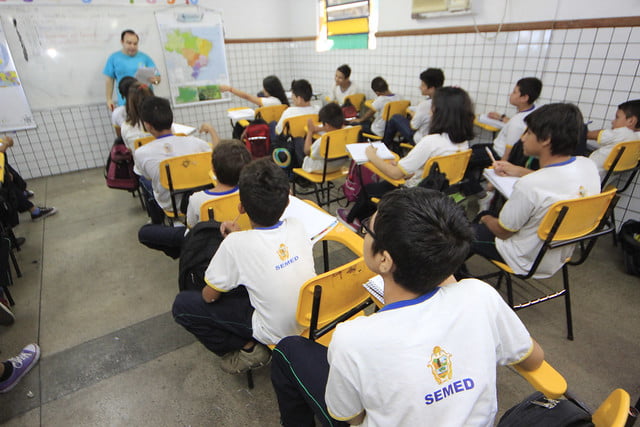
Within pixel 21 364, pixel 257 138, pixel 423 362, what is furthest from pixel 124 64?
pixel 423 362

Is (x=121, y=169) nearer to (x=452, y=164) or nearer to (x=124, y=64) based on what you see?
(x=124, y=64)

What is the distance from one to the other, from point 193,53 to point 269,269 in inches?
190

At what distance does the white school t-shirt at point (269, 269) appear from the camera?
3.96ft

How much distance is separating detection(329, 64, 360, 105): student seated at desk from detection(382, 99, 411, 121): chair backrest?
1079 millimetres

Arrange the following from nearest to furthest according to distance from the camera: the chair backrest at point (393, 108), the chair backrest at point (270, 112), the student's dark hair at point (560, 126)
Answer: the student's dark hair at point (560, 126) < the chair backrest at point (270, 112) < the chair backrest at point (393, 108)

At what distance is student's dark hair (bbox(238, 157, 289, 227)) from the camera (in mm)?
1242

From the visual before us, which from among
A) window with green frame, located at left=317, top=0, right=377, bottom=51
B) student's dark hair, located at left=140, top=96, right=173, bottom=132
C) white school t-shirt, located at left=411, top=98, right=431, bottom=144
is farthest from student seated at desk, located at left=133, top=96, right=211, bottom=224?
window with green frame, located at left=317, top=0, right=377, bottom=51

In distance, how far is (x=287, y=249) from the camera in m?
1.24

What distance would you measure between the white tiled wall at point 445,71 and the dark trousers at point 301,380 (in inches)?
123

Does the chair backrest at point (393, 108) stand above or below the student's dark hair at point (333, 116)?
below

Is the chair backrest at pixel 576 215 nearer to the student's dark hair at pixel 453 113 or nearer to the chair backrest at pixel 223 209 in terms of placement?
the student's dark hair at pixel 453 113

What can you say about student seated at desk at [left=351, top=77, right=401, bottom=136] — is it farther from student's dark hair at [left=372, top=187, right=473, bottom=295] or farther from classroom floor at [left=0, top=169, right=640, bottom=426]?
student's dark hair at [left=372, top=187, right=473, bottom=295]

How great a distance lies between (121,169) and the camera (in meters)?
3.13

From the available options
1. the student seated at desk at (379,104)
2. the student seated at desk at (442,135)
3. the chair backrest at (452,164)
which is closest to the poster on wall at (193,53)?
the student seated at desk at (379,104)
